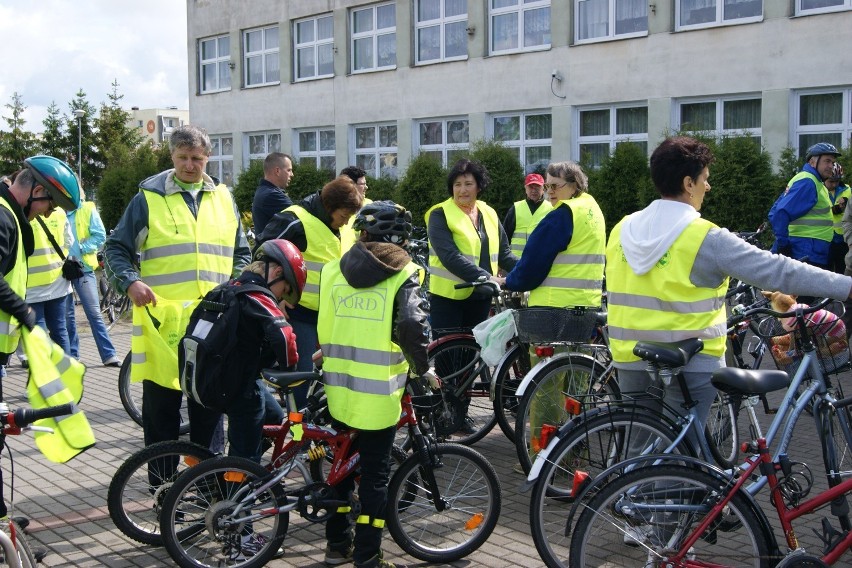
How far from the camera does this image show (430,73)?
87.8 feet

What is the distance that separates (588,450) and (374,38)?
24943mm

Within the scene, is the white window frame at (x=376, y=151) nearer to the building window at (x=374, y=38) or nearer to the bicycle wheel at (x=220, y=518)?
the building window at (x=374, y=38)

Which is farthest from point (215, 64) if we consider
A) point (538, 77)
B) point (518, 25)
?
point (538, 77)

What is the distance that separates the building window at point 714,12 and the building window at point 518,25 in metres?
3.72

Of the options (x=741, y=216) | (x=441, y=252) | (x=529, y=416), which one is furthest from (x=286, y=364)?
(x=741, y=216)

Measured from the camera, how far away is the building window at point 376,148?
28.6 metres

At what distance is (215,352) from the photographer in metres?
4.90

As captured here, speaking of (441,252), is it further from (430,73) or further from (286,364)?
(430,73)

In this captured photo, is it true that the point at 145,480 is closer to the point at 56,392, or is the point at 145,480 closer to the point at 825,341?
the point at 56,392

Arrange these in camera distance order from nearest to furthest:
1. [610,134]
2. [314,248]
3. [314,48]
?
[314,248] < [610,134] < [314,48]

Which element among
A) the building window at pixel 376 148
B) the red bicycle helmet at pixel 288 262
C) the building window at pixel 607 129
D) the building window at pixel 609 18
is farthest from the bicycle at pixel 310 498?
the building window at pixel 376 148

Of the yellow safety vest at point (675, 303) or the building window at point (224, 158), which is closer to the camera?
the yellow safety vest at point (675, 303)

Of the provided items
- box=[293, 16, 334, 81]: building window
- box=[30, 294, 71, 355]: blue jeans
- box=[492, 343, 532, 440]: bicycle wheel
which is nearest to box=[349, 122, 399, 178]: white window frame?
box=[293, 16, 334, 81]: building window

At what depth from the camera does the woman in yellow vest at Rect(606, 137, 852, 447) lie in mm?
4543
